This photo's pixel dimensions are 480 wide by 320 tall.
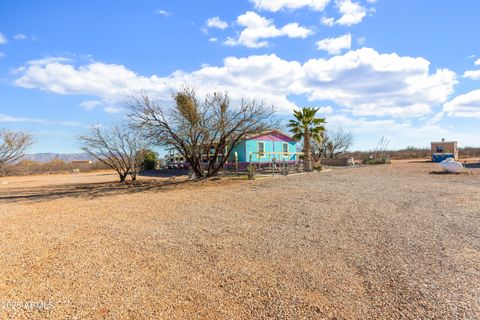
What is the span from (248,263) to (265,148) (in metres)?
20.2

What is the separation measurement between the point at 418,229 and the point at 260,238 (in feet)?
11.1

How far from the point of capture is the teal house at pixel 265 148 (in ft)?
75.8

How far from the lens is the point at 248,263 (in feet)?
15.0

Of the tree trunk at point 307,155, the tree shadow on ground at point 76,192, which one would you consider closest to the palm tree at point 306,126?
the tree trunk at point 307,155

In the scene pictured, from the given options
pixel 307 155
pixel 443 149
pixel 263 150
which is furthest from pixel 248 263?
pixel 443 149

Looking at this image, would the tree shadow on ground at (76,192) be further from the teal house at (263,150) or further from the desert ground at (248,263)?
the teal house at (263,150)

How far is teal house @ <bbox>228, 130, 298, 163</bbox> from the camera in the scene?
2311 cm

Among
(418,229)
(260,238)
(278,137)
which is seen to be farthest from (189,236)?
(278,137)

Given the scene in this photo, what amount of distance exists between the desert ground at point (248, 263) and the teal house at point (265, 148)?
47.5ft

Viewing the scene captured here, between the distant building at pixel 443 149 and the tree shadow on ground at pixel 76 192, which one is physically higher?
the distant building at pixel 443 149

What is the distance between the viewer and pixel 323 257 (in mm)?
4742

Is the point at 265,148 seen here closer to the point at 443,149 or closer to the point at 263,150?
the point at 263,150

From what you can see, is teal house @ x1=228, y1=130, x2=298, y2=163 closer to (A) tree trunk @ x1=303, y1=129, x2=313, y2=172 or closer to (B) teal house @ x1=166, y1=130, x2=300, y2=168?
(B) teal house @ x1=166, y1=130, x2=300, y2=168

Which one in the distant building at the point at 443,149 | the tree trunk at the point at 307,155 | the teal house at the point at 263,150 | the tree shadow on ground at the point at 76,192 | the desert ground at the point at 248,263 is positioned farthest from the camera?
the distant building at the point at 443,149
